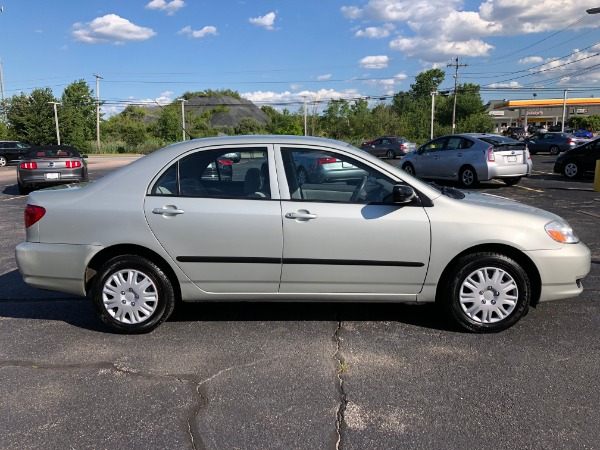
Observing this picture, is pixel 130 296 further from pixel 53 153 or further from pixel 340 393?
pixel 53 153

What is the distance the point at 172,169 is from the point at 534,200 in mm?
10211

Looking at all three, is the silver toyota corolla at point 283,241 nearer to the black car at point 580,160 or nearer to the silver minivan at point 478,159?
the silver minivan at point 478,159

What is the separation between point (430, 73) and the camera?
365 feet

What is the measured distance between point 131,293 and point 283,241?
1306 mm

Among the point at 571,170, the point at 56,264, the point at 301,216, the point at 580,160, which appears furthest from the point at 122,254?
the point at 571,170

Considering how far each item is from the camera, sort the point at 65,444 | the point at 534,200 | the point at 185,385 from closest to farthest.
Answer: the point at 65,444 < the point at 185,385 < the point at 534,200

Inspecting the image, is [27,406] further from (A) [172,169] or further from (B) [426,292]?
(B) [426,292]

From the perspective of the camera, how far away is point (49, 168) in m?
14.2

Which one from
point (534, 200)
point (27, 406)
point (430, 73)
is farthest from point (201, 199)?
point (430, 73)

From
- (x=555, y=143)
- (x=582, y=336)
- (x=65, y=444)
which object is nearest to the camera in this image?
(x=65, y=444)

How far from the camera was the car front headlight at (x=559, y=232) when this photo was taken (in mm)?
4031

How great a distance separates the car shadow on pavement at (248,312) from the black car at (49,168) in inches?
402

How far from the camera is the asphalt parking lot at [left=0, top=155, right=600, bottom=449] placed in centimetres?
278

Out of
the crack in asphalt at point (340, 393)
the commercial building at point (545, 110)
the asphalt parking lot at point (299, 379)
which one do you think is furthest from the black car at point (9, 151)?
the commercial building at point (545, 110)
